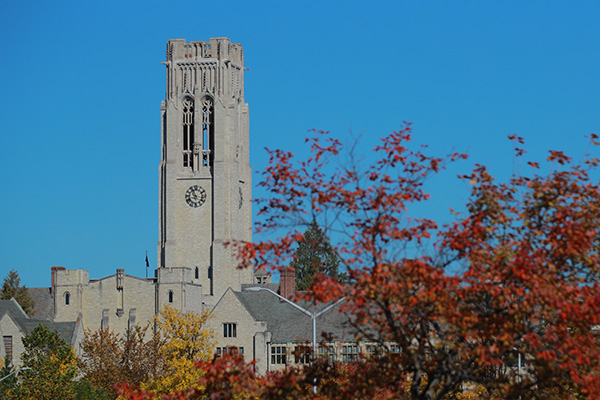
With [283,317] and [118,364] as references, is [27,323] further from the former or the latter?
[283,317]

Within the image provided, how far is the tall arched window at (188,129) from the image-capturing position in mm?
115000

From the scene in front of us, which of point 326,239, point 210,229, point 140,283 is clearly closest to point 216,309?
point 140,283

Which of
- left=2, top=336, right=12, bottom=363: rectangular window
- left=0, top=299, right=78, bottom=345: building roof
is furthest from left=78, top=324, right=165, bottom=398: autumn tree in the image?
left=2, top=336, right=12, bottom=363: rectangular window

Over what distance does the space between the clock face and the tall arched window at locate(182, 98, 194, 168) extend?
10.8ft

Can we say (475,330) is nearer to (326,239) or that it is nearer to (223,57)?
(326,239)

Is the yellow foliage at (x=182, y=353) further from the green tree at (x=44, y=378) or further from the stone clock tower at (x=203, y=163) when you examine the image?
the stone clock tower at (x=203, y=163)

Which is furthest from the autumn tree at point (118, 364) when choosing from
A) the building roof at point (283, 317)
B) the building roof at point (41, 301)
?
the building roof at point (41, 301)

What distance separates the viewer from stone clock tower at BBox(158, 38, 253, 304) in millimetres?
109938

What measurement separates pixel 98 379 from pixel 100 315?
25.5m

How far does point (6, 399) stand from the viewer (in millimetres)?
50031

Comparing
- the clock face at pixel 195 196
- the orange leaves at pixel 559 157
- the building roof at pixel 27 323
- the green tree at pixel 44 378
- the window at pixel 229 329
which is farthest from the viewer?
the clock face at pixel 195 196

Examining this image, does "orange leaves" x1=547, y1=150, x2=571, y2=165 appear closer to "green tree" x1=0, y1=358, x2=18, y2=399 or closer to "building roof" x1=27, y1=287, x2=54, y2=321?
"green tree" x1=0, y1=358, x2=18, y2=399

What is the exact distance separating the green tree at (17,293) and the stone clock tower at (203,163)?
47.4 ft

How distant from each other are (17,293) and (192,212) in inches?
783
